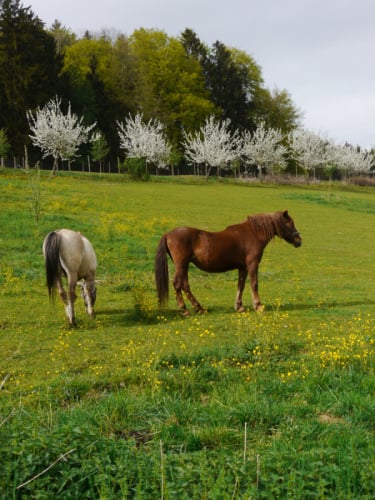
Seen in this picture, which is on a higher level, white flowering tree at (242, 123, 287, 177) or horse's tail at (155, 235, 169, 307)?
white flowering tree at (242, 123, 287, 177)

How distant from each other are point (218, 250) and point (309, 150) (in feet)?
203

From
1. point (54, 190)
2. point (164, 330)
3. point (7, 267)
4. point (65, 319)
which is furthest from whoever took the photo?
point (54, 190)

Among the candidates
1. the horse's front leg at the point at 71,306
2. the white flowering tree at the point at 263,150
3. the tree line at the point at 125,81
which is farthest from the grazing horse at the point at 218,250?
the white flowering tree at the point at 263,150

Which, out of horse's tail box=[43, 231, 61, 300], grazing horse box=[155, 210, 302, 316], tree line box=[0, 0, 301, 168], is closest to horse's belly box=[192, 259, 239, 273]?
grazing horse box=[155, 210, 302, 316]

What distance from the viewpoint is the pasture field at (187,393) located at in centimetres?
354

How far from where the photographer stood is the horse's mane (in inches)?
406

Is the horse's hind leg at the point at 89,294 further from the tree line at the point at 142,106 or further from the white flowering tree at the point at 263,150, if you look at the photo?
the white flowering tree at the point at 263,150

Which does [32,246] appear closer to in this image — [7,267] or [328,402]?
[7,267]

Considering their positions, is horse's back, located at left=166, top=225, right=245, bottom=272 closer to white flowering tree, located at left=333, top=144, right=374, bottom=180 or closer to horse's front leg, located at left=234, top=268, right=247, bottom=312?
horse's front leg, located at left=234, top=268, right=247, bottom=312

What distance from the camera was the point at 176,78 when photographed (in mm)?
68688

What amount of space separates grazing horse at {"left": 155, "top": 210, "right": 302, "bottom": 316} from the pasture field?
507mm

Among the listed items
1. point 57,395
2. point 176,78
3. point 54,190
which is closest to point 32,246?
point 57,395

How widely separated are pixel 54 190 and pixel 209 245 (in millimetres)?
21541

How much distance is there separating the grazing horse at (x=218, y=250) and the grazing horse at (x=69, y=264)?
1.39 meters
